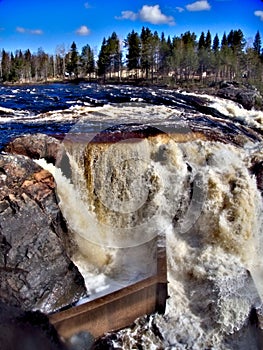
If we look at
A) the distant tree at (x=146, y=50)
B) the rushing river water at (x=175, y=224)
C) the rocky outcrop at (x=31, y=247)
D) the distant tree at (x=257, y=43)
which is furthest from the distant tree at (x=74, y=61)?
the rocky outcrop at (x=31, y=247)

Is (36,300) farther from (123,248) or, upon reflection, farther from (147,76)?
(147,76)

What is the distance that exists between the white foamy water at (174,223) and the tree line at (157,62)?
29158mm

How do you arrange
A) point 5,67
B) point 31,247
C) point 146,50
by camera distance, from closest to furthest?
point 31,247 → point 146,50 → point 5,67

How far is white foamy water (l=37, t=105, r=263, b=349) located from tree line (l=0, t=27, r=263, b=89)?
29158 mm

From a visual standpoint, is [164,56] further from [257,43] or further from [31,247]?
[31,247]

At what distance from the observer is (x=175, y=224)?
8234 millimetres

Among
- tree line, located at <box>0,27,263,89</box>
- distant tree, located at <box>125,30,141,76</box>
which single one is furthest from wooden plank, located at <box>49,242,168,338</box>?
distant tree, located at <box>125,30,141,76</box>

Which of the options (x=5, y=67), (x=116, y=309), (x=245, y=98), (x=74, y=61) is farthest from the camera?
(x=5, y=67)

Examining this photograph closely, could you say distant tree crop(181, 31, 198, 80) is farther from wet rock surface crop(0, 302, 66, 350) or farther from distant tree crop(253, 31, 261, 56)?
wet rock surface crop(0, 302, 66, 350)

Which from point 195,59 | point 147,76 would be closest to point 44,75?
point 147,76

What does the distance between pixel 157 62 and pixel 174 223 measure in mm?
43393

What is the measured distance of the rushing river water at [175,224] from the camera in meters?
6.38

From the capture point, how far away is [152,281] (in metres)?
6.41

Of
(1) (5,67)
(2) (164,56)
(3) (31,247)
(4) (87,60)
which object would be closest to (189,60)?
(2) (164,56)
